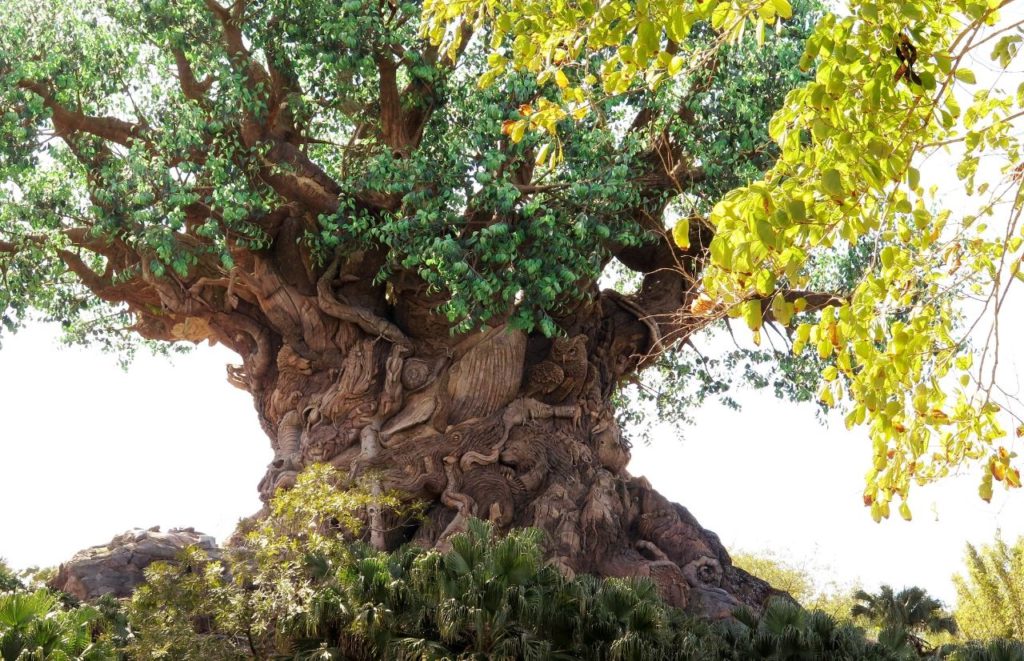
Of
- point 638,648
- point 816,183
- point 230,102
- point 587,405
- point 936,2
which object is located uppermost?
point 230,102

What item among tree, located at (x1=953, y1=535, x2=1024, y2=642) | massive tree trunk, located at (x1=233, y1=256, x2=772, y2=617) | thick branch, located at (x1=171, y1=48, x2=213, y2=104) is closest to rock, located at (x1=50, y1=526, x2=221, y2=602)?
massive tree trunk, located at (x1=233, y1=256, x2=772, y2=617)

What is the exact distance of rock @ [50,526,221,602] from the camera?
42.0ft

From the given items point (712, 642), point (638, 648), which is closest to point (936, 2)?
point (638, 648)

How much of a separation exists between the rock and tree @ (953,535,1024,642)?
16094mm

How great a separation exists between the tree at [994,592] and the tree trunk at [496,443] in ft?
35.0

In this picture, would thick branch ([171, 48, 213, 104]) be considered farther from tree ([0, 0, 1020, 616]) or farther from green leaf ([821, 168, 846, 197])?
green leaf ([821, 168, 846, 197])

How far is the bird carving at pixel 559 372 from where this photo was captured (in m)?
14.1

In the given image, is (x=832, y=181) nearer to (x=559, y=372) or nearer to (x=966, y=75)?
(x=966, y=75)

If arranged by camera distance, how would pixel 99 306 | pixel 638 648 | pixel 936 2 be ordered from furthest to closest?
pixel 99 306, pixel 638 648, pixel 936 2

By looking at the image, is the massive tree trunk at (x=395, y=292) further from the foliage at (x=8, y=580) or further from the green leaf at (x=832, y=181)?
the green leaf at (x=832, y=181)

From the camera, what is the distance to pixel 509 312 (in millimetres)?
12719

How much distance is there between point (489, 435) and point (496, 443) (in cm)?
16

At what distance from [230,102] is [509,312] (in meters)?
3.84

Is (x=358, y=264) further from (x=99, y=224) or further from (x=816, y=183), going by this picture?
(x=816, y=183)
